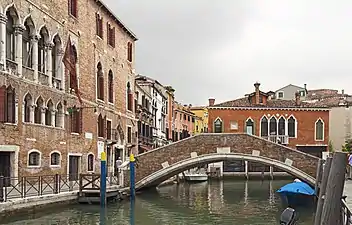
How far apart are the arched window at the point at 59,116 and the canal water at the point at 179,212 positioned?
9.95 ft

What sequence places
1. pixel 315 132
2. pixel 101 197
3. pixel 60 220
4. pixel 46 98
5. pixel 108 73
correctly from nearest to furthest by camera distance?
pixel 60 220 → pixel 101 197 → pixel 46 98 → pixel 108 73 → pixel 315 132

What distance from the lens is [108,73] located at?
2033cm

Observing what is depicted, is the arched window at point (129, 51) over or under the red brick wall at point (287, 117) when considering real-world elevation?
over

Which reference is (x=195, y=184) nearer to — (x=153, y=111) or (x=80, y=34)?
(x=153, y=111)

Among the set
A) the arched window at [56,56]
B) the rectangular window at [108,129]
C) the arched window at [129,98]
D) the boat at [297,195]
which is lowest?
the boat at [297,195]

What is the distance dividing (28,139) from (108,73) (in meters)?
7.00

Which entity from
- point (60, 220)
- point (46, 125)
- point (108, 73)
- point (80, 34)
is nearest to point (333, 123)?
point (108, 73)

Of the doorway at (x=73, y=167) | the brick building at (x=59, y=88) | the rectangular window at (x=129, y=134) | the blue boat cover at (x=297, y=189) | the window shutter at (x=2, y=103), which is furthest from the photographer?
the rectangular window at (x=129, y=134)

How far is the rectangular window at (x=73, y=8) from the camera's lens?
16.8 meters

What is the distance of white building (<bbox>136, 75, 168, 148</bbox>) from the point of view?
2822 centimetres

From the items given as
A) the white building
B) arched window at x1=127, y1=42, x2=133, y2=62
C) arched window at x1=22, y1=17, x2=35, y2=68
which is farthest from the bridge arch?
the white building

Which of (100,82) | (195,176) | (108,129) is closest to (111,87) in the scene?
(100,82)

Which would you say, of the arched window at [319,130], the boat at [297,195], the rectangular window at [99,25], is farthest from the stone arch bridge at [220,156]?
the arched window at [319,130]

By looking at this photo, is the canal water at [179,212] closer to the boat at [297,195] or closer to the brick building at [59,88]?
the boat at [297,195]
